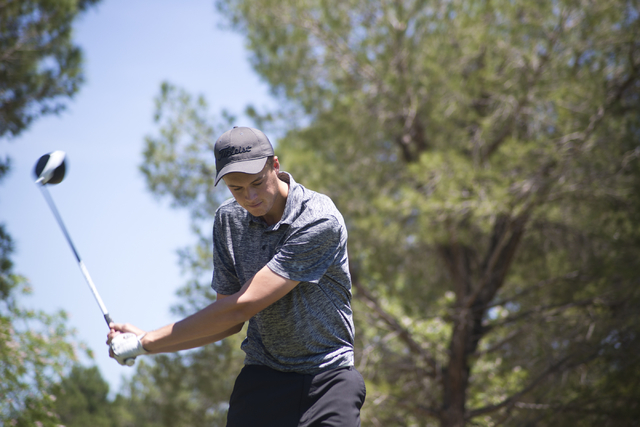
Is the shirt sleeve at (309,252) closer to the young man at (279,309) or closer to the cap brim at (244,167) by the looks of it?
the young man at (279,309)

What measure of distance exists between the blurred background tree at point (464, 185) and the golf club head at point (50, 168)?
4.54 m

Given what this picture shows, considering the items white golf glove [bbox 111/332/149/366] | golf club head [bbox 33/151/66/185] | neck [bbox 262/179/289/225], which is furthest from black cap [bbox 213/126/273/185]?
golf club head [bbox 33/151/66/185]

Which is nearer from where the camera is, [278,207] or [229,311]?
[229,311]

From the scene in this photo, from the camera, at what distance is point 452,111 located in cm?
764

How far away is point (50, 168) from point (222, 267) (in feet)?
3.15

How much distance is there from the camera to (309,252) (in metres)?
1.99

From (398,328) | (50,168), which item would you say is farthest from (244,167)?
(398,328)

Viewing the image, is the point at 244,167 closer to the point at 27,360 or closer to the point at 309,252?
the point at 309,252

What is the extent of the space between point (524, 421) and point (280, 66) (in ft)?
19.1

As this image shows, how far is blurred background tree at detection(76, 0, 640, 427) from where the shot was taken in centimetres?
645

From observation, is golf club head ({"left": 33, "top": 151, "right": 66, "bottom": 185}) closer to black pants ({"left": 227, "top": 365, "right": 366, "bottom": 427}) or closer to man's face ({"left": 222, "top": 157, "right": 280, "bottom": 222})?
man's face ({"left": 222, "top": 157, "right": 280, "bottom": 222})

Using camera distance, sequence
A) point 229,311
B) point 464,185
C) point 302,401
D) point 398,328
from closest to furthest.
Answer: point 229,311, point 302,401, point 464,185, point 398,328

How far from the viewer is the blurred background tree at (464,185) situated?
21.2 feet

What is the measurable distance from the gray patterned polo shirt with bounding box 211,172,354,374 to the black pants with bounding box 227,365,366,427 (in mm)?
39
